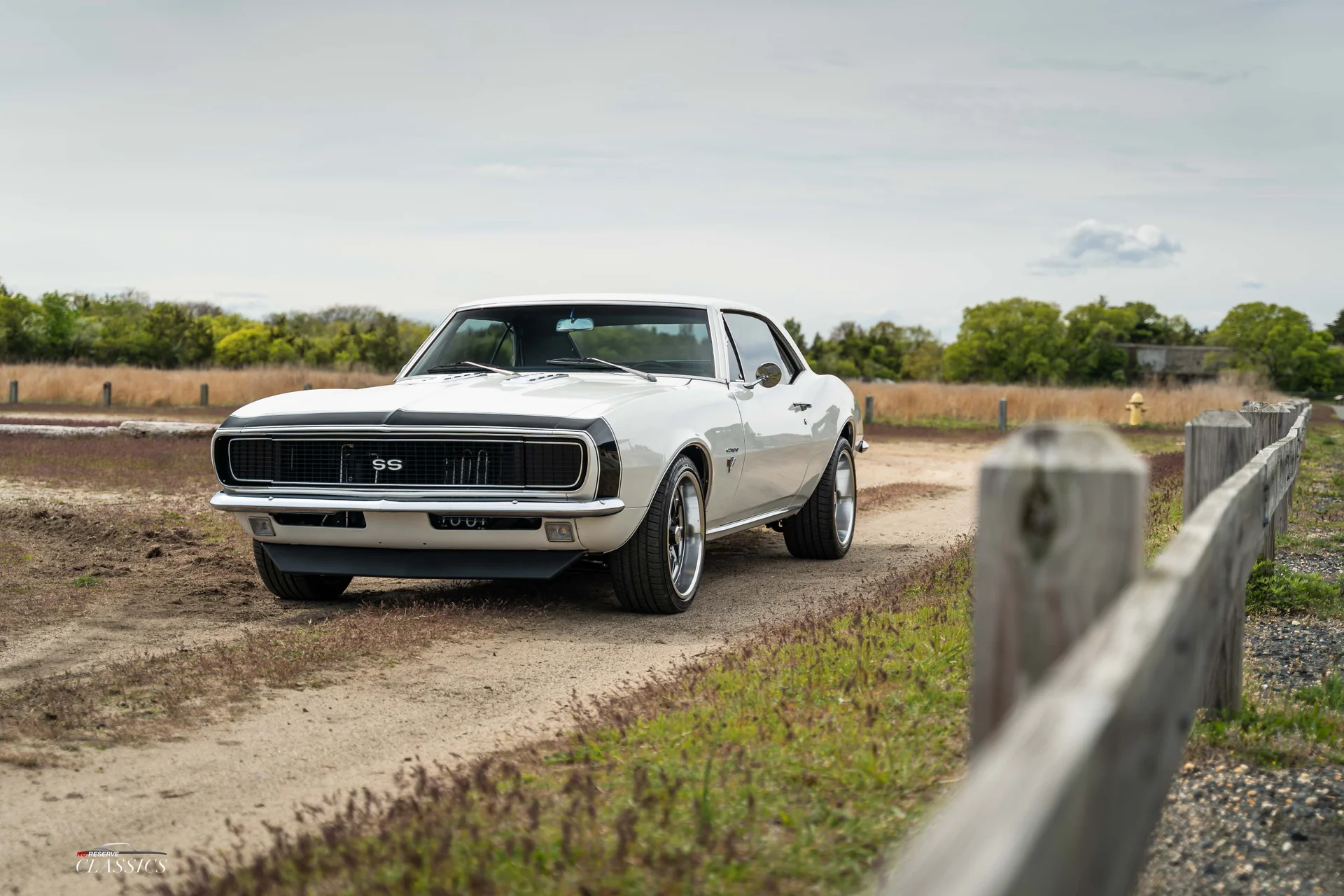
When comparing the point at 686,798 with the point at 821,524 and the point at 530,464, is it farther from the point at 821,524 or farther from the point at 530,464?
the point at 821,524

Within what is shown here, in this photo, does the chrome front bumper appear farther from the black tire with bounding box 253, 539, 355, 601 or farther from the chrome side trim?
the chrome side trim

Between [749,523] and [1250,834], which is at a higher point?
[749,523]

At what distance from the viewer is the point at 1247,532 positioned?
12.6 feet

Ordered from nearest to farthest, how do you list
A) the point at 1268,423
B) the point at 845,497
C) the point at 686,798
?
the point at 686,798, the point at 1268,423, the point at 845,497

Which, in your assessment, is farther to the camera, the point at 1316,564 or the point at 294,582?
the point at 1316,564

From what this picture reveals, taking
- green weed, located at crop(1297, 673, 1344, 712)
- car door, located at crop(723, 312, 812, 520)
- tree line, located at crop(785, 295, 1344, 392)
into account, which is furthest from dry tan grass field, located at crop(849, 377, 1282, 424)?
tree line, located at crop(785, 295, 1344, 392)

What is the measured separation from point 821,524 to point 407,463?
3.46 m

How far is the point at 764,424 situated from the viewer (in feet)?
25.6

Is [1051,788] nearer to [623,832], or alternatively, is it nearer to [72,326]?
[623,832]

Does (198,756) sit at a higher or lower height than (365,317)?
lower

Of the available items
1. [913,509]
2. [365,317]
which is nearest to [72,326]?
[365,317]

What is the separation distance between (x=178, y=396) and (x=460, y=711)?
1344 inches

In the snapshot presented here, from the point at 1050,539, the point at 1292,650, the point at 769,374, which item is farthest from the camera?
the point at 769,374

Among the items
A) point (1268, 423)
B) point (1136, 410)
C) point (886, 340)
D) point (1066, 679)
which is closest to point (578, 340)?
point (1268, 423)
